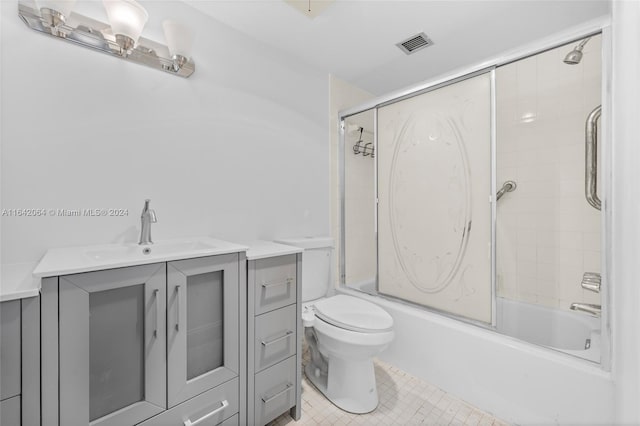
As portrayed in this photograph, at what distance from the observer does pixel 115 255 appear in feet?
4.17

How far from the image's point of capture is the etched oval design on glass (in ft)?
5.92

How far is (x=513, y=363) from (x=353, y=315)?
0.85 metres

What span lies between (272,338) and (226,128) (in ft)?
4.12

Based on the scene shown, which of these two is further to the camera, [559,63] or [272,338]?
[559,63]

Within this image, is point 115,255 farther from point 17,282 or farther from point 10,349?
point 10,349

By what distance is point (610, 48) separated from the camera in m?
1.24

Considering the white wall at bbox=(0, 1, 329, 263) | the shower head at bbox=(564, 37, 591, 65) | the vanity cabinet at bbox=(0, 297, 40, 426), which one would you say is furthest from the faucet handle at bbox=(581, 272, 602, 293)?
the vanity cabinet at bbox=(0, 297, 40, 426)

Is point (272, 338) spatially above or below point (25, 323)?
below

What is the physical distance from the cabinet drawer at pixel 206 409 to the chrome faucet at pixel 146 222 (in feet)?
2.43

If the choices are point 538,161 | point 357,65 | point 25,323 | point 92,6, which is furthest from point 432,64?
point 25,323

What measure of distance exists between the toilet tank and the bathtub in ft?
1.42

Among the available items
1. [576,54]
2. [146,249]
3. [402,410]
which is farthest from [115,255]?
[576,54]

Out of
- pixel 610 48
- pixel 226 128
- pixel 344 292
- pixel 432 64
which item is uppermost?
pixel 432 64

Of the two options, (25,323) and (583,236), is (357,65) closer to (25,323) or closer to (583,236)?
(583,236)
